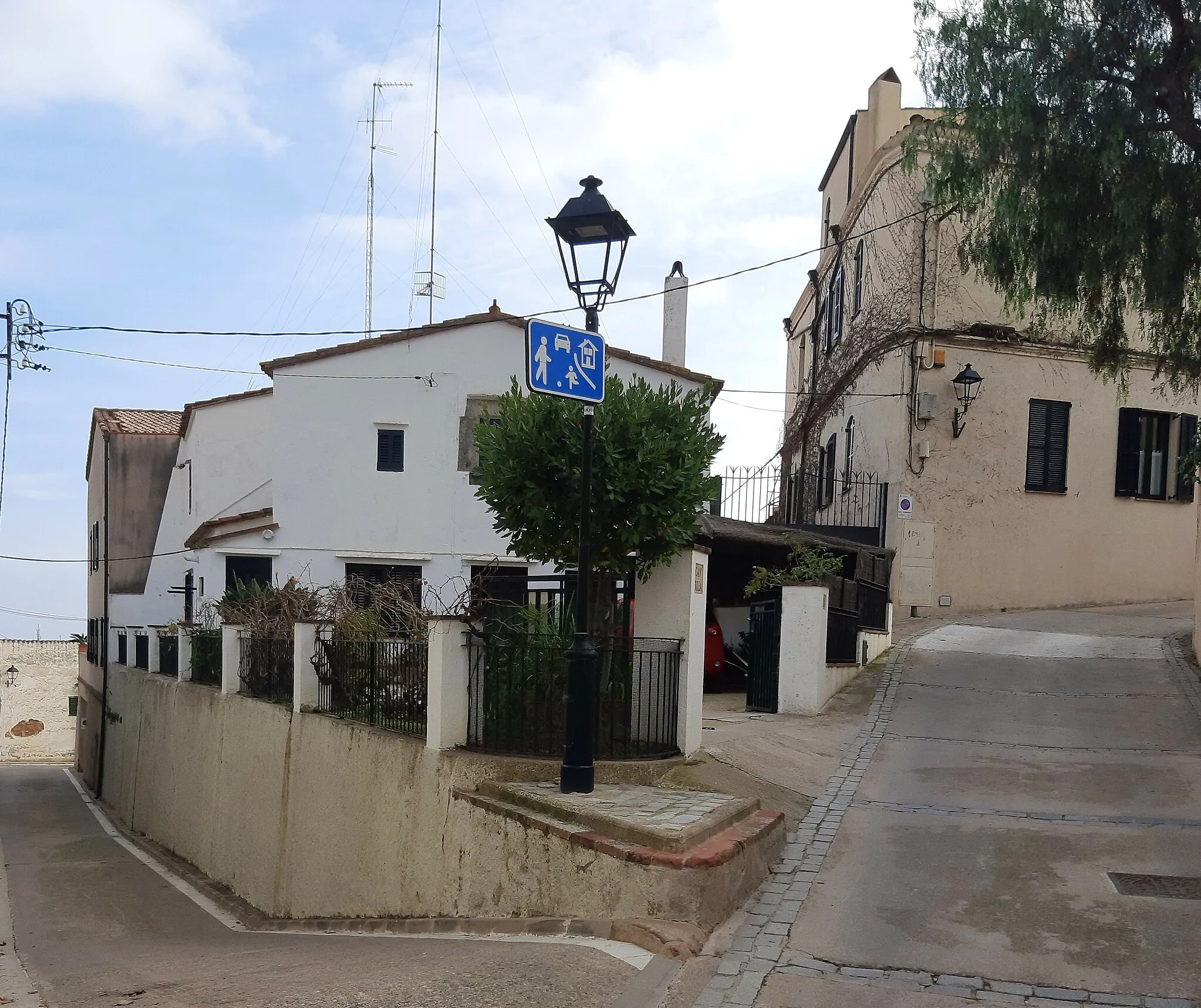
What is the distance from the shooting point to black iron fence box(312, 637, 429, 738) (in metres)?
9.82

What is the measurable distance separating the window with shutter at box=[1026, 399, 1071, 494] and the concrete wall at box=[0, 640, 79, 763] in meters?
37.4

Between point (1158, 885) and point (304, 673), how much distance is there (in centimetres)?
827

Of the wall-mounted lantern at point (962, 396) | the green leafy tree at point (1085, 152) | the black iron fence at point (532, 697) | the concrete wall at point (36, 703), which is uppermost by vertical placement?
the green leafy tree at point (1085, 152)

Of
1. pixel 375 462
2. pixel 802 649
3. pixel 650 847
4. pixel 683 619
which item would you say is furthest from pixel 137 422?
pixel 650 847

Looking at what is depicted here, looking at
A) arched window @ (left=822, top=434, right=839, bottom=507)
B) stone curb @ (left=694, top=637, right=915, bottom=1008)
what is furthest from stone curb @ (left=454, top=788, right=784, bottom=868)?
arched window @ (left=822, top=434, right=839, bottom=507)

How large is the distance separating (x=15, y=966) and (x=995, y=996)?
7.80m

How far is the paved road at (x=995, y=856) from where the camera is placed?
570 centimetres

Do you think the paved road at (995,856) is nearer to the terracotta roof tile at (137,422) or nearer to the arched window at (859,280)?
the arched window at (859,280)

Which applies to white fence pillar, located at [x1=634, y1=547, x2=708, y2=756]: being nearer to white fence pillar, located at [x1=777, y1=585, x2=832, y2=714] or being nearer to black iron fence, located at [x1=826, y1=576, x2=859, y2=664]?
Answer: white fence pillar, located at [x1=777, y1=585, x2=832, y2=714]

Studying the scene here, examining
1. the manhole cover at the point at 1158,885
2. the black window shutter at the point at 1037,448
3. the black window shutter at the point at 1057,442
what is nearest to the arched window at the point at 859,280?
the black window shutter at the point at 1037,448

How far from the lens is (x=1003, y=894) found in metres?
6.92

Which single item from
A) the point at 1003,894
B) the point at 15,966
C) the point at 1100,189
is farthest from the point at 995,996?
the point at 1100,189

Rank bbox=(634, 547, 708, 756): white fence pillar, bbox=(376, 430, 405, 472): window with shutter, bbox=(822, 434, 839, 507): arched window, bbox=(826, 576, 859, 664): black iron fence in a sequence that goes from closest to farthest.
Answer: bbox=(634, 547, 708, 756): white fence pillar
bbox=(826, 576, 859, 664): black iron fence
bbox=(376, 430, 405, 472): window with shutter
bbox=(822, 434, 839, 507): arched window

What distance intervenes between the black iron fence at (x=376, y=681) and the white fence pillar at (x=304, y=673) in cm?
7
